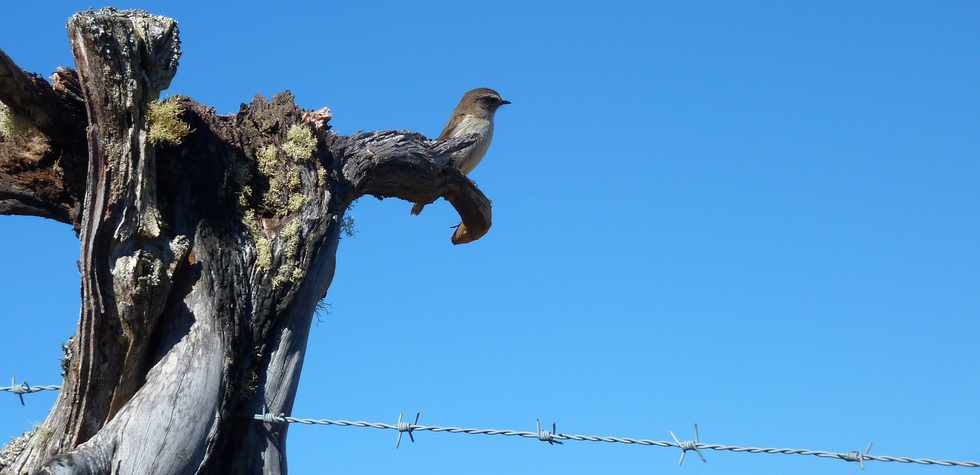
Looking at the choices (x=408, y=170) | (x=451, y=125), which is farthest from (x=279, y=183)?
(x=451, y=125)

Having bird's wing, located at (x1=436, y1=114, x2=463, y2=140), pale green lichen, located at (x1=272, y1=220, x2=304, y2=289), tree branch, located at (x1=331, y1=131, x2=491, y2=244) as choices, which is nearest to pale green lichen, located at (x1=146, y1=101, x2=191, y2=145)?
pale green lichen, located at (x1=272, y1=220, x2=304, y2=289)

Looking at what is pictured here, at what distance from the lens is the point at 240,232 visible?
4.79 metres

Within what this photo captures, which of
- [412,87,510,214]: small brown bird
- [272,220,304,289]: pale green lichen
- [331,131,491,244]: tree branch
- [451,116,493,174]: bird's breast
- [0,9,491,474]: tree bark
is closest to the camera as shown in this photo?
[0,9,491,474]: tree bark

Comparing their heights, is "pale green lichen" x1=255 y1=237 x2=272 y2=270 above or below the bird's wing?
below

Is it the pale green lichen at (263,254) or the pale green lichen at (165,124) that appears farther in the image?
the pale green lichen at (263,254)

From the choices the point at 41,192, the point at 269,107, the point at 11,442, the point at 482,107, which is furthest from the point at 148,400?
the point at 482,107

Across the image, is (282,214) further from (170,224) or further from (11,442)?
(11,442)

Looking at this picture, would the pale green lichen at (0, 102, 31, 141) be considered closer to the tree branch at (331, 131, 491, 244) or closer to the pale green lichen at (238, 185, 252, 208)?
the pale green lichen at (238, 185, 252, 208)

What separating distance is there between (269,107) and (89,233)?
4.09 feet

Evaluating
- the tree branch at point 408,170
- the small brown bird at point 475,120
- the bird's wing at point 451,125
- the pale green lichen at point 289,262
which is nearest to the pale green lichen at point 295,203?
the pale green lichen at point 289,262

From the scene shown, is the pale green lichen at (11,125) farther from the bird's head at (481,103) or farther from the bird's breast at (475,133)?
the bird's head at (481,103)

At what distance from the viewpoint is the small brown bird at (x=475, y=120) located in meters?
7.83

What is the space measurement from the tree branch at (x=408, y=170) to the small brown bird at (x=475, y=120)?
82cm

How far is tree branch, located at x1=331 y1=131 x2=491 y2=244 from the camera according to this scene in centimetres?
533
